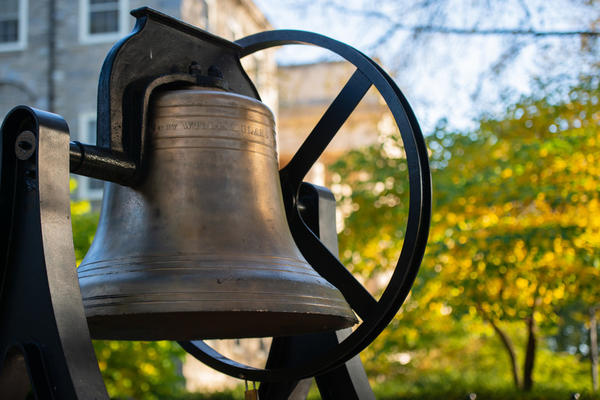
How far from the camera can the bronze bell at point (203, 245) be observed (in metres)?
2.48

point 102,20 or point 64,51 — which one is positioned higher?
point 102,20

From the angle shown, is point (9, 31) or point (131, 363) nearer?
point (131, 363)


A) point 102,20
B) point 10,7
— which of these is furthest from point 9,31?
point 102,20

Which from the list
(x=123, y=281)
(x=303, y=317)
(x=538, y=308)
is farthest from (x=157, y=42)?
(x=538, y=308)

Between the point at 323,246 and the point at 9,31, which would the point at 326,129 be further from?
the point at 9,31

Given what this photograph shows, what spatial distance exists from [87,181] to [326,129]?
12.9m

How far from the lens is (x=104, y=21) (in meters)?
16.4

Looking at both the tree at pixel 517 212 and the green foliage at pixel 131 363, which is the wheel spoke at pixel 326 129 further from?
the green foliage at pixel 131 363

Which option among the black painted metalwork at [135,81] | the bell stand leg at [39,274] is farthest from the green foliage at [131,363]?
the bell stand leg at [39,274]

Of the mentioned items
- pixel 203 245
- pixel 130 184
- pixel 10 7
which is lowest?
pixel 203 245

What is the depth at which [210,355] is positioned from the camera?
11.9 feet

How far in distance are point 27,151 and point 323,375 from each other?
1597 mm

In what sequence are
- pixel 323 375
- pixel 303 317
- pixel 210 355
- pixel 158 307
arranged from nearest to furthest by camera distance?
pixel 158 307 < pixel 303 317 < pixel 323 375 < pixel 210 355

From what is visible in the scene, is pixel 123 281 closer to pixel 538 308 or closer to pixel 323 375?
pixel 323 375
